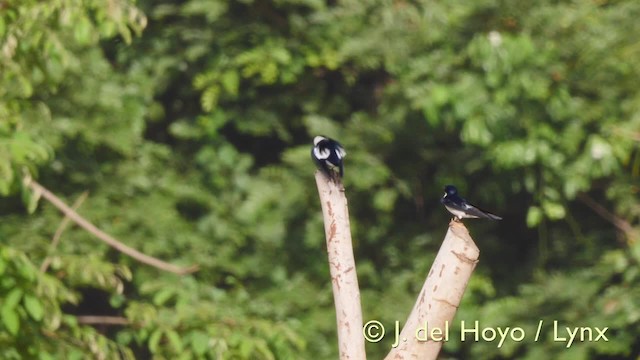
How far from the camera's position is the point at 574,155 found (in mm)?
4770

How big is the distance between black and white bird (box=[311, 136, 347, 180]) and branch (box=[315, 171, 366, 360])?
46 mm

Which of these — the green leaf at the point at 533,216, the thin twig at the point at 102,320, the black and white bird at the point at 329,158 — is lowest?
the black and white bird at the point at 329,158

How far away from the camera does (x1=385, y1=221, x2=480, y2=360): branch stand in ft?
7.97

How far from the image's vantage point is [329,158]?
8.52ft

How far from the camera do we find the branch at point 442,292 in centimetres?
243

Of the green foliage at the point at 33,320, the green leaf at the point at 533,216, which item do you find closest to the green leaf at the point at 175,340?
the green foliage at the point at 33,320

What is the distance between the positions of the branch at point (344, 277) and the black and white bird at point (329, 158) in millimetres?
46

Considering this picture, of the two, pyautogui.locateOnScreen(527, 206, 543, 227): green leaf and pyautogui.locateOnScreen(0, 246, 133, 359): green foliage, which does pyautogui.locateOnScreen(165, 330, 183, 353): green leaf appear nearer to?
pyautogui.locateOnScreen(0, 246, 133, 359): green foliage

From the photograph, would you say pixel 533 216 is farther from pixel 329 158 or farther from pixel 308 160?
pixel 329 158

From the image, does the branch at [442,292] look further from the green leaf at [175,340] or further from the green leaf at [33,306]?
the green leaf at [175,340]

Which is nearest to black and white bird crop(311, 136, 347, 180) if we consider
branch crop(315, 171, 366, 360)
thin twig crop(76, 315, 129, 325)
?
branch crop(315, 171, 366, 360)

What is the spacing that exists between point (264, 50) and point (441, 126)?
3.05ft

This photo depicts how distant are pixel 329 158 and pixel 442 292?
39 centimetres

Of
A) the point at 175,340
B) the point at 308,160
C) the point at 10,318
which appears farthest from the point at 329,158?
the point at 308,160
